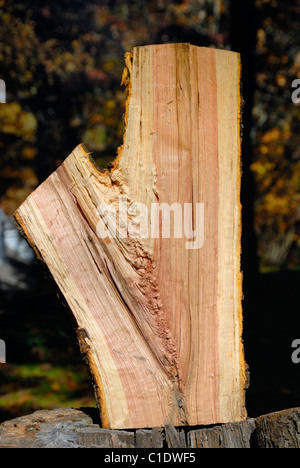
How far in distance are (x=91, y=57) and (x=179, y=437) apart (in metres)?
6.46

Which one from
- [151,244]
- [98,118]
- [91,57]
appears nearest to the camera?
[151,244]

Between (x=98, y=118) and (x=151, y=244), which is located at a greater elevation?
(x=98, y=118)

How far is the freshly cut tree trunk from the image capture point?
158 cm

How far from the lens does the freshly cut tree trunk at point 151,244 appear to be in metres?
1.58

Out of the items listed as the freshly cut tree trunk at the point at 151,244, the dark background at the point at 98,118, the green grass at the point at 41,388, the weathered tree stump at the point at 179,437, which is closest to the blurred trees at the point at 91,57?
the dark background at the point at 98,118

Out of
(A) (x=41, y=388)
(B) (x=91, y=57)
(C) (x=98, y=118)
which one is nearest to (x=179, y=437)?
(A) (x=41, y=388)

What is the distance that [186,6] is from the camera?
252 inches

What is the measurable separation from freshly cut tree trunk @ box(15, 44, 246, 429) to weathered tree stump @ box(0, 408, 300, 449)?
89 millimetres

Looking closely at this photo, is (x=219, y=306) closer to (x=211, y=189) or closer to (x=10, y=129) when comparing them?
(x=211, y=189)

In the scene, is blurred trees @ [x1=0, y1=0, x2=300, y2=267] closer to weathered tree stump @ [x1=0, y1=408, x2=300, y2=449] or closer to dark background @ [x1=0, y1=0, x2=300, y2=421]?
dark background @ [x1=0, y1=0, x2=300, y2=421]

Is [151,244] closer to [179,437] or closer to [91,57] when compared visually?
[179,437]

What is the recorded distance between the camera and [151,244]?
159 cm

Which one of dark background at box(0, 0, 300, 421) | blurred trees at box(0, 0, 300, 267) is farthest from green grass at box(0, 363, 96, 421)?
blurred trees at box(0, 0, 300, 267)

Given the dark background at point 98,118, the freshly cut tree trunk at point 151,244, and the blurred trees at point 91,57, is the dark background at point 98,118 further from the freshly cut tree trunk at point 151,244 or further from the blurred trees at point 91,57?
the freshly cut tree trunk at point 151,244
